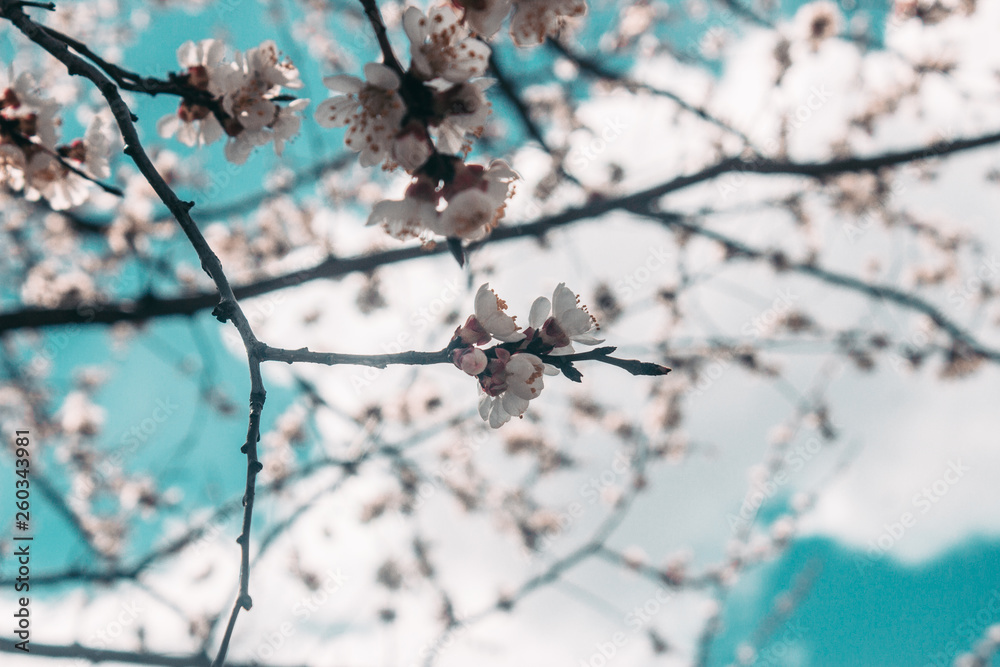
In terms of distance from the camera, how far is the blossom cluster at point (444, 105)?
100 cm

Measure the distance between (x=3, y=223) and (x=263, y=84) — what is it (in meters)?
5.95

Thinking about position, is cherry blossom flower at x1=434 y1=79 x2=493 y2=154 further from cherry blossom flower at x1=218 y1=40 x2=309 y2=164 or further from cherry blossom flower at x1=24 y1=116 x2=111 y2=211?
cherry blossom flower at x1=24 y1=116 x2=111 y2=211

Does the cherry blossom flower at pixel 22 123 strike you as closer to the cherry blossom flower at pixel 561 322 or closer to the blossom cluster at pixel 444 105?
the blossom cluster at pixel 444 105

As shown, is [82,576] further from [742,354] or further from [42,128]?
[742,354]

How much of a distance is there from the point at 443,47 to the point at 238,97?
0.89 meters

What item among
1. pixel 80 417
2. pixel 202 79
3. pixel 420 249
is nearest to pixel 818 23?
pixel 420 249

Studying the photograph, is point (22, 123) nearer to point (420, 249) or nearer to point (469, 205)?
point (420, 249)

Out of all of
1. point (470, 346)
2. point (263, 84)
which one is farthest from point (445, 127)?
point (263, 84)

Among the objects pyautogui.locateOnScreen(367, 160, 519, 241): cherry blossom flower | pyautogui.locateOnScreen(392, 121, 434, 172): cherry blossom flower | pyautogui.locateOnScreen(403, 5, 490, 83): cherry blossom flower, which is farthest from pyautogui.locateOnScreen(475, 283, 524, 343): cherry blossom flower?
pyautogui.locateOnScreen(403, 5, 490, 83): cherry blossom flower

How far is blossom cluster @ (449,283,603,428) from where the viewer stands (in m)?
1.13

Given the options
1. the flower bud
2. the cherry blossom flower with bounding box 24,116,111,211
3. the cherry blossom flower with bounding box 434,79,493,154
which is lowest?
the flower bud

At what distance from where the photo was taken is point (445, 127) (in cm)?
108

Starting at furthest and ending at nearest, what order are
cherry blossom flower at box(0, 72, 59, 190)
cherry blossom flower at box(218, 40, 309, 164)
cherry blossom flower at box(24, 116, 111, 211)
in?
cherry blossom flower at box(24, 116, 111, 211) < cherry blossom flower at box(0, 72, 59, 190) < cherry blossom flower at box(218, 40, 309, 164)

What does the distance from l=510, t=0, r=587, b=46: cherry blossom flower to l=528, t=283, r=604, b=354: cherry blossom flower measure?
55 centimetres
